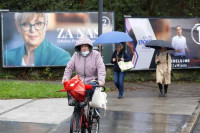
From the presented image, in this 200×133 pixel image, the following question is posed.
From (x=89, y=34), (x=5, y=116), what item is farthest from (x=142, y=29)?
(x=5, y=116)

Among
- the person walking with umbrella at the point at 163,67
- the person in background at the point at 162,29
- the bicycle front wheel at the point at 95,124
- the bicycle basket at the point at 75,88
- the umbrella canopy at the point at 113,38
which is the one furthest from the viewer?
the person in background at the point at 162,29

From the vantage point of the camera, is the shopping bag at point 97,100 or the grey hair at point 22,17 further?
the grey hair at point 22,17

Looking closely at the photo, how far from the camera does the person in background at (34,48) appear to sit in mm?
14570

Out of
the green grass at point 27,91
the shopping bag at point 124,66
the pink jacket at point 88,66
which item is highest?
the pink jacket at point 88,66

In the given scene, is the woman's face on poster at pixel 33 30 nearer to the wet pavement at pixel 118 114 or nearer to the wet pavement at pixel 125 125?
the wet pavement at pixel 118 114

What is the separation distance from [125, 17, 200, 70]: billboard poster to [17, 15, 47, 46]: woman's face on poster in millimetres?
3134

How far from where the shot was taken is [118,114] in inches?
348

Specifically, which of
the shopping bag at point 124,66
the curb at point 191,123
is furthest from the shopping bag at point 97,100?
the shopping bag at point 124,66

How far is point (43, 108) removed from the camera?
9156 millimetres

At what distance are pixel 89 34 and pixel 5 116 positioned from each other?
7.24 meters

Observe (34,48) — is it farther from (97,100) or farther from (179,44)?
(97,100)

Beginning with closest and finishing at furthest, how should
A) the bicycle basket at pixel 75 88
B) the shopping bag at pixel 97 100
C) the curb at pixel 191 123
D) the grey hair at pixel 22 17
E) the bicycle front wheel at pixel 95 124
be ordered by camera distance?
the bicycle basket at pixel 75 88
the shopping bag at pixel 97 100
the bicycle front wheel at pixel 95 124
the curb at pixel 191 123
the grey hair at pixel 22 17

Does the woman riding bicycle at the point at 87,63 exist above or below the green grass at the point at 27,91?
above

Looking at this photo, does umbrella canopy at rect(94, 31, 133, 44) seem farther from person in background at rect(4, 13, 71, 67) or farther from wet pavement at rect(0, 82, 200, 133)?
person in background at rect(4, 13, 71, 67)
